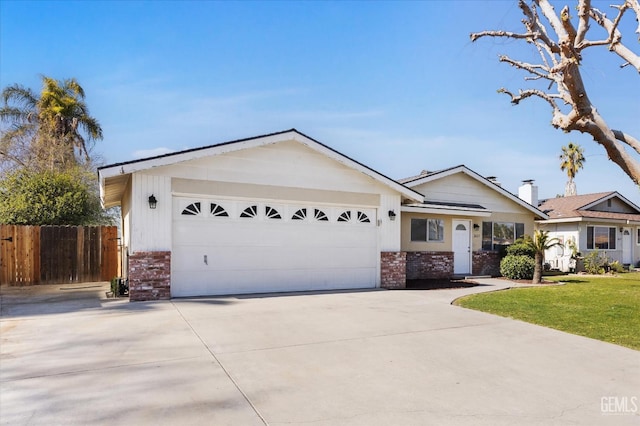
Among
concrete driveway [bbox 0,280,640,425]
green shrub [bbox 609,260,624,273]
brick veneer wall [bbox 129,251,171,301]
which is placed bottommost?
green shrub [bbox 609,260,624,273]

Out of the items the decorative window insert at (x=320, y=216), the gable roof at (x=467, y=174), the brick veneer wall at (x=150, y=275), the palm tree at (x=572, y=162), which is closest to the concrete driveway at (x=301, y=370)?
the brick veneer wall at (x=150, y=275)

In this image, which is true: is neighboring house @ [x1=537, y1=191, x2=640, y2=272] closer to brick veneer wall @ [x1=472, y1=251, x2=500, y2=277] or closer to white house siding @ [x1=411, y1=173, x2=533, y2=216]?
white house siding @ [x1=411, y1=173, x2=533, y2=216]

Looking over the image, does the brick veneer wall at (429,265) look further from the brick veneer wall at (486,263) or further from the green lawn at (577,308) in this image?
the green lawn at (577,308)

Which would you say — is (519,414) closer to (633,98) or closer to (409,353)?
(409,353)

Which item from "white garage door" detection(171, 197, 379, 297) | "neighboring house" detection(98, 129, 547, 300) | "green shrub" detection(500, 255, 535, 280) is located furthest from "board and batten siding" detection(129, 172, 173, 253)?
"green shrub" detection(500, 255, 535, 280)

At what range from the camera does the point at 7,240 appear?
1248cm

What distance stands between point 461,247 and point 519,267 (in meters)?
2.39

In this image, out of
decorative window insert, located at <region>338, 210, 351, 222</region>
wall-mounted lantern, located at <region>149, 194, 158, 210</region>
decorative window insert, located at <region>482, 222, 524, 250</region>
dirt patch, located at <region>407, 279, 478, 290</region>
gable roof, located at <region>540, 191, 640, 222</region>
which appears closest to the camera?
wall-mounted lantern, located at <region>149, 194, 158, 210</region>

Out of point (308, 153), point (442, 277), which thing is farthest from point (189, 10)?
point (442, 277)

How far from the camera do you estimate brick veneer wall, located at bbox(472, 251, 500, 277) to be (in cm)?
1753

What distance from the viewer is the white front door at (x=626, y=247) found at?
76.8ft

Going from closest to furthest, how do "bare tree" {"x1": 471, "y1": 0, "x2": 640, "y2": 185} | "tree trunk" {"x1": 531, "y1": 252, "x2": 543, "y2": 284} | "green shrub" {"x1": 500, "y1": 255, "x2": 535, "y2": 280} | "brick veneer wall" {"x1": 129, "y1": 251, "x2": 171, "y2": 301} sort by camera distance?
Answer: "bare tree" {"x1": 471, "y1": 0, "x2": 640, "y2": 185} < "brick veneer wall" {"x1": 129, "y1": 251, "x2": 171, "y2": 301} < "tree trunk" {"x1": 531, "y1": 252, "x2": 543, "y2": 284} < "green shrub" {"x1": 500, "y1": 255, "x2": 535, "y2": 280}

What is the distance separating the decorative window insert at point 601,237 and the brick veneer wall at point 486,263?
7.32 metres

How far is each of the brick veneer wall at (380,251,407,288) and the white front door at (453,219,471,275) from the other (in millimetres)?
4931
